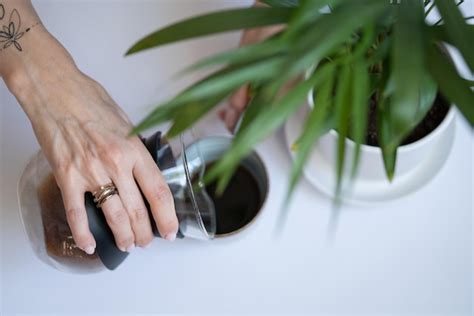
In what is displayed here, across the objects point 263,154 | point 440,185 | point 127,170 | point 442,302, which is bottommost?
point 442,302

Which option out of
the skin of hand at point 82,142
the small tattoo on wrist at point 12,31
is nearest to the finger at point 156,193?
the skin of hand at point 82,142

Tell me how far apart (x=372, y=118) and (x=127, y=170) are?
28cm

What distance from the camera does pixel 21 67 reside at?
607 mm

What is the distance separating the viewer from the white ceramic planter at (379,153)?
0.55 m

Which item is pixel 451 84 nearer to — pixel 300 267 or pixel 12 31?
pixel 300 267

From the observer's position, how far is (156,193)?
0.55m

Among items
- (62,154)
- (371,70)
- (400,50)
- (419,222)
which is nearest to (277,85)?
(400,50)

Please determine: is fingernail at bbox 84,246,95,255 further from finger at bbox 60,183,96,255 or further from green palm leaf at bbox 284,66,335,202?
green palm leaf at bbox 284,66,335,202

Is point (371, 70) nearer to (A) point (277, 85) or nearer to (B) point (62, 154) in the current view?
(A) point (277, 85)

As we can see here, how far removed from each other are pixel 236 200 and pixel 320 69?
329mm

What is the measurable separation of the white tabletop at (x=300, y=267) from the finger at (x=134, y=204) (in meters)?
0.13

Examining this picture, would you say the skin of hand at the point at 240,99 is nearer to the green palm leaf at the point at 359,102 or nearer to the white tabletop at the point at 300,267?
the white tabletop at the point at 300,267

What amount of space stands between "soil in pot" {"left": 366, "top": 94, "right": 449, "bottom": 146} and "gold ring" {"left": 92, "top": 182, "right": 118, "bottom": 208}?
293mm

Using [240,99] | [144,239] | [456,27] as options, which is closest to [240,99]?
[240,99]
